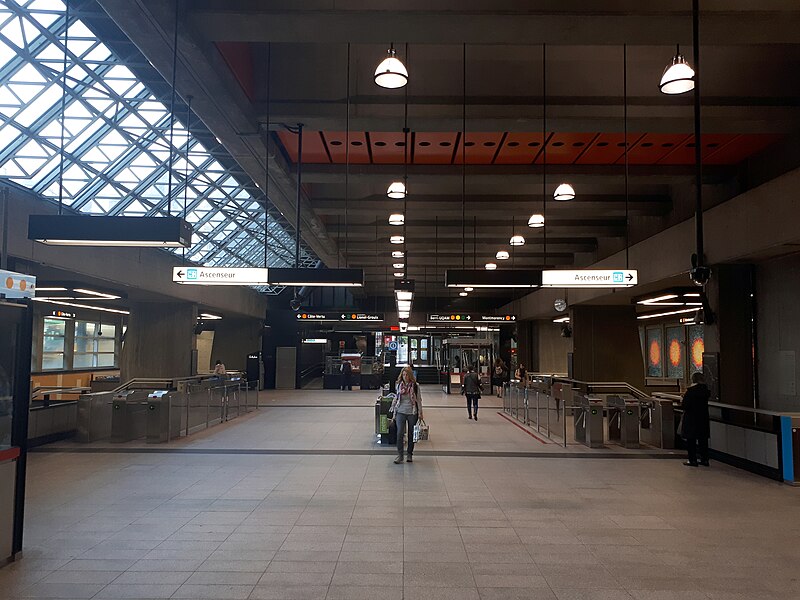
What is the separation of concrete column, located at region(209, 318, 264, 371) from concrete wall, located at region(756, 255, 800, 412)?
23124 millimetres

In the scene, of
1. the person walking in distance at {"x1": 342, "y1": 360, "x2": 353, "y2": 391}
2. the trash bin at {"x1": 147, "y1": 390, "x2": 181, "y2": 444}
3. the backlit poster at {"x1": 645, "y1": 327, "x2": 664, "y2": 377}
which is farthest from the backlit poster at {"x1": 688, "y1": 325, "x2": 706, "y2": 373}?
the trash bin at {"x1": 147, "y1": 390, "x2": 181, "y2": 444}

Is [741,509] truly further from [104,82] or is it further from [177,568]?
[104,82]

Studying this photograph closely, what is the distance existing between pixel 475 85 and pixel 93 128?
6948 millimetres

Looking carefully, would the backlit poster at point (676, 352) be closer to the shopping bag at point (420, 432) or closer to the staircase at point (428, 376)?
the staircase at point (428, 376)

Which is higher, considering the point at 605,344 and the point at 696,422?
the point at 605,344

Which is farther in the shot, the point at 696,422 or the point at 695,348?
the point at 695,348

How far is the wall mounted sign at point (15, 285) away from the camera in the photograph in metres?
4.89

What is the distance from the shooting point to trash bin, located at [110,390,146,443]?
11.6m

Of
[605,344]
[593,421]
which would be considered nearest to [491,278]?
[593,421]

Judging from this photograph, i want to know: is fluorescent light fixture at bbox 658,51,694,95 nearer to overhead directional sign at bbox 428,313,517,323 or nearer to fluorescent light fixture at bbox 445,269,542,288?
fluorescent light fixture at bbox 445,269,542,288

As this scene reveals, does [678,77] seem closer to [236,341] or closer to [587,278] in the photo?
[587,278]

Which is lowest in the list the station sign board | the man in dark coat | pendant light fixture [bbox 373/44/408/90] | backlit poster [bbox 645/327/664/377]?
the man in dark coat

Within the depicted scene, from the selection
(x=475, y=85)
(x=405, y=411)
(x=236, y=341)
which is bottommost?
(x=405, y=411)

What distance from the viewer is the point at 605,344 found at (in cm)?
1820
